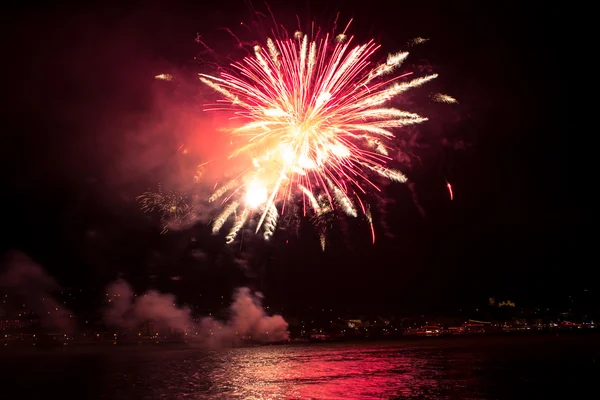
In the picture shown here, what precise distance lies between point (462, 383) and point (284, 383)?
10.9 meters

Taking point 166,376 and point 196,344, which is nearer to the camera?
point 166,376

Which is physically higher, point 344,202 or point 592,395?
point 344,202

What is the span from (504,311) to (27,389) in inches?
6267

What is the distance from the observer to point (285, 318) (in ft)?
444

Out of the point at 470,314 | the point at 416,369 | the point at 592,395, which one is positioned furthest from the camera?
the point at 470,314

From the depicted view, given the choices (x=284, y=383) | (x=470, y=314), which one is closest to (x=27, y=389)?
(x=284, y=383)

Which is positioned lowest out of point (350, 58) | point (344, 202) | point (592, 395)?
point (592, 395)

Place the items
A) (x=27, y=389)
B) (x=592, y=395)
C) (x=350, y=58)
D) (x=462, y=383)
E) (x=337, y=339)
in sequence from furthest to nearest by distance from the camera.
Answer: (x=337, y=339) → (x=27, y=389) → (x=462, y=383) → (x=592, y=395) → (x=350, y=58)

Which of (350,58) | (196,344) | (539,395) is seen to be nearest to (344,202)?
(350,58)

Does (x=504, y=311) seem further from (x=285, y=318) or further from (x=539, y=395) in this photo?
(x=539, y=395)

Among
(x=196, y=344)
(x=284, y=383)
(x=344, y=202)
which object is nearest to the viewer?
(x=344, y=202)

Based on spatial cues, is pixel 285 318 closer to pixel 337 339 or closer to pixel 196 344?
pixel 337 339

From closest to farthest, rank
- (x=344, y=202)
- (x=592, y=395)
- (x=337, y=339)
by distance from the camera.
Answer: (x=344, y=202) < (x=592, y=395) < (x=337, y=339)

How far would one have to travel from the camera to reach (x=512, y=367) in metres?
38.9
